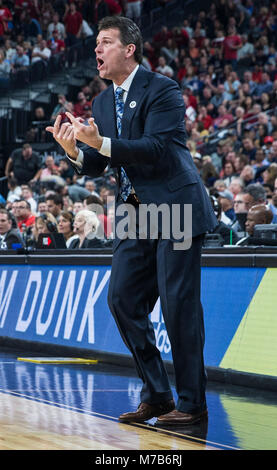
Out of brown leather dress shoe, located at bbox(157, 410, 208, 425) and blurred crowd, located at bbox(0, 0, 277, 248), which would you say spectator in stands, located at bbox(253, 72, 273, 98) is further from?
brown leather dress shoe, located at bbox(157, 410, 208, 425)

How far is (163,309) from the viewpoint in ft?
16.0

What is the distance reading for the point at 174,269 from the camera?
477 centimetres

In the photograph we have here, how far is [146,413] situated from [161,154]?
4.76 feet

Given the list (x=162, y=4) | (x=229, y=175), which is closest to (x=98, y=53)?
(x=229, y=175)

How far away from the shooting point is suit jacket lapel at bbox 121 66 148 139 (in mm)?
4836

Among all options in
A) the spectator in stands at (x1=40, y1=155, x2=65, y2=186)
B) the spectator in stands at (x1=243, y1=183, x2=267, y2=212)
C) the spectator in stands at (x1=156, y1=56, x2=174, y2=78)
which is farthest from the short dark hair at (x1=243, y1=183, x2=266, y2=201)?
the spectator in stands at (x1=156, y1=56, x2=174, y2=78)

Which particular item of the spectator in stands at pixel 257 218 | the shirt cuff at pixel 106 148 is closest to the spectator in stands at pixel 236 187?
the spectator in stands at pixel 257 218

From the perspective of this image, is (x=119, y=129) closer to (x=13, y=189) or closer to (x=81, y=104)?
(x=13, y=189)

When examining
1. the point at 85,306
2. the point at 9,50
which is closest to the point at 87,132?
the point at 85,306

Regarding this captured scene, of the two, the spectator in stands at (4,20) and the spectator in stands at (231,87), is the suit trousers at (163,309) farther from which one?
the spectator in stands at (4,20)

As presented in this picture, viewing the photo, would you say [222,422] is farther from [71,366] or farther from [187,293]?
[71,366]

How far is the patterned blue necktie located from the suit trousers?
27 centimetres

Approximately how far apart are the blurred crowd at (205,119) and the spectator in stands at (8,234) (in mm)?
31

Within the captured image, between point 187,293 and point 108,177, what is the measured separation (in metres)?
13.0
